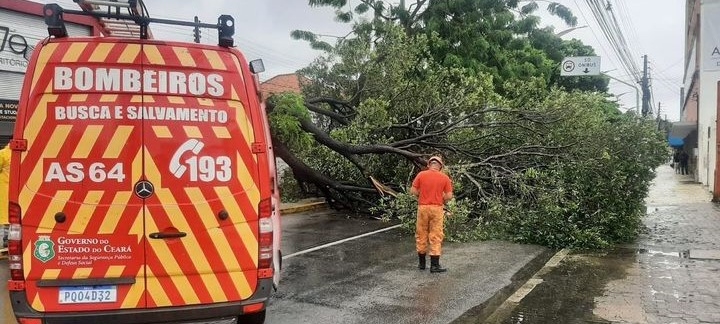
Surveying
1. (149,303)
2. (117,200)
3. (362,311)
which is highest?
(117,200)

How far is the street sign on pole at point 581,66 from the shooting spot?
21.1 metres

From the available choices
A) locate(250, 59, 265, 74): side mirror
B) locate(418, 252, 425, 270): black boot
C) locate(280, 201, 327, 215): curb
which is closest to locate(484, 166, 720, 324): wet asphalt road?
locate(418, 252, 425, 270): black boot

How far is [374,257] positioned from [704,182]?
19.2 metres

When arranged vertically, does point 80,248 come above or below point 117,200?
below

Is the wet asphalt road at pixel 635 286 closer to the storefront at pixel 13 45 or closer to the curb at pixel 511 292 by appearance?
the curb at pixel 511 292

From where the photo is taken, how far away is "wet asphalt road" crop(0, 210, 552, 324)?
562cm

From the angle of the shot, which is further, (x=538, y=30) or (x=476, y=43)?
(x=538, y=30)

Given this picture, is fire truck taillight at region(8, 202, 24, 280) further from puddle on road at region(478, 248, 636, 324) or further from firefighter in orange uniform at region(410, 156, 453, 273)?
firefighter in orange uniform at region(410, 156, 453, 273)

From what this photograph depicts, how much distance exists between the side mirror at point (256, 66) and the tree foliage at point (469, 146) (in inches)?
234

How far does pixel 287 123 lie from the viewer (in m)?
10.8

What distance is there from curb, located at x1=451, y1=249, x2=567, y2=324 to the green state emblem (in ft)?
10.8

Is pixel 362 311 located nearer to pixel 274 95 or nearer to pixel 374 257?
pixel 374 257

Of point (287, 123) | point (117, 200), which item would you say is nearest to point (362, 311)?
point (117, 200)

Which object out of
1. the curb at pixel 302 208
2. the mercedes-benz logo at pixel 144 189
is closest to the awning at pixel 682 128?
the curb at pixel 302 208
